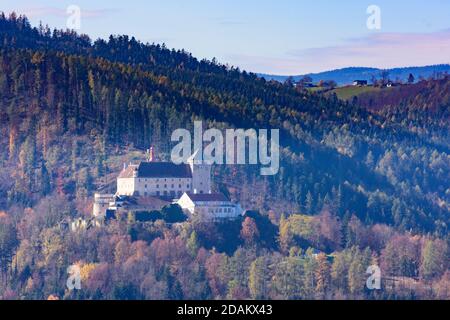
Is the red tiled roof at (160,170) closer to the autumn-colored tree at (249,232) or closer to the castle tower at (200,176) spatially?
the castle tower at (200,176)

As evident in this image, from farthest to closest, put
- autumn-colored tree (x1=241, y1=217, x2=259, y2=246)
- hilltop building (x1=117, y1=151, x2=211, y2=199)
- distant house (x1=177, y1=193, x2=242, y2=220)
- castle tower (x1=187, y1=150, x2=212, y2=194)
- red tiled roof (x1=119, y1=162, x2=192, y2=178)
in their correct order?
castle tower (x1=187, y1=150, x2=212, y2=194)
red tiled roof (x1=119, y1=162, x2=192, y2=178)
hilltop building (x1=117, y1=151, x2=211, y2=199)
distant house (x1=177, y1=193, x2=242, y2=220)
autumn-colored tree (x1=241, y1=217, x2=259, y2=246)

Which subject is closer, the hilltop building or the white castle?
the white castle

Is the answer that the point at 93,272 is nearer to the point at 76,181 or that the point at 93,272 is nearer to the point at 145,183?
the point at 145,183

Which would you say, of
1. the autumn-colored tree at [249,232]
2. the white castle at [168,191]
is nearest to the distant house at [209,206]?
the white castle at [168,191]

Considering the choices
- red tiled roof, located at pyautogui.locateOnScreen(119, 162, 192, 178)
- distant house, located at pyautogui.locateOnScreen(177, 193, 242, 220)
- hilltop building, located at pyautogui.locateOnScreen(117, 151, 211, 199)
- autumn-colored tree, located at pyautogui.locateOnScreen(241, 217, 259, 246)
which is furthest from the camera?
red tiled roof, located at pyautogui.locateOnScreen(119, 162, 192, 178)

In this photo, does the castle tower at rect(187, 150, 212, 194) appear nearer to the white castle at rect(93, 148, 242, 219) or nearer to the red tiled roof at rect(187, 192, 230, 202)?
the white castle at rect(93, 148, 242, 219)

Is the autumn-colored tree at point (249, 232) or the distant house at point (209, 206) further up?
the distant house at point (209, 206)

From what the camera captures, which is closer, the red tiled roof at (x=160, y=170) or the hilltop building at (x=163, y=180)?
the hilltop building at (x=163, y=180)

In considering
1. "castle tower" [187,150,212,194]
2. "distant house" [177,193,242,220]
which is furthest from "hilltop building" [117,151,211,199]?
"distant house" [177,193,242,220]
